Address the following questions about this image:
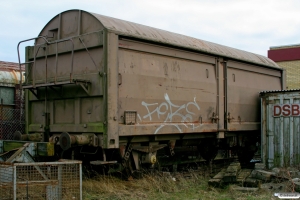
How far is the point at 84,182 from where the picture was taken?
26.9 ft

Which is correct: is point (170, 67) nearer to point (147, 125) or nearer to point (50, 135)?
point (147, 125)

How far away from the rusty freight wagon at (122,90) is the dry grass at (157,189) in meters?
0.47

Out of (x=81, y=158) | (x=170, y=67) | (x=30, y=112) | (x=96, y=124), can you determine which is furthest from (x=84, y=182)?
(x=170, y=67)

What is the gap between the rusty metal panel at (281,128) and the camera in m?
10.4

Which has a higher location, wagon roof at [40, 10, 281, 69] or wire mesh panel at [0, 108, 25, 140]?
wagon roof at [40, 10, 281, 69]

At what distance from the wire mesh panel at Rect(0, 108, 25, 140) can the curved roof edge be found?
Result: 3839 millimetres

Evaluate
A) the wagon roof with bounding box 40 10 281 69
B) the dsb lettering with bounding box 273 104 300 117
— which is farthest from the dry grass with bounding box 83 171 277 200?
the dsb lettering with bounding box 273 104 300 117

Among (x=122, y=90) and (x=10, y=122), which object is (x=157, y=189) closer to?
(x=122, y=90)

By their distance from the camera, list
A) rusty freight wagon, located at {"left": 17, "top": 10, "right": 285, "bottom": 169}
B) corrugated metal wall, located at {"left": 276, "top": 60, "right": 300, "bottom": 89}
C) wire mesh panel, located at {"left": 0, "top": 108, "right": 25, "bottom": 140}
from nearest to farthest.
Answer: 1. rusty freight wagon, located at {"left": 17, "top": 10, "right": 285, "bottom": 169}
2. wire mesh panel, located at {"left": 0, "top": 108, "right": 25, "bottom": 140}
3. corrugated metal wall, located at {"left": 276, "top": 60, "right": 300, "bottom": 89}

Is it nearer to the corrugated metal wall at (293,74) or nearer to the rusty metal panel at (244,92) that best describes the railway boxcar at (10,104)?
the rusty metal panel at (244,92)

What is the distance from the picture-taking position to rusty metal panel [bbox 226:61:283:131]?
11141 millimetres

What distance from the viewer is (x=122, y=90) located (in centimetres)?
802

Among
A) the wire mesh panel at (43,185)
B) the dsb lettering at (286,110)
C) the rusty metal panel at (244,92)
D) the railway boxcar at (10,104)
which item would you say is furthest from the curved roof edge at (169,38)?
the railway boxcar at (10,104)

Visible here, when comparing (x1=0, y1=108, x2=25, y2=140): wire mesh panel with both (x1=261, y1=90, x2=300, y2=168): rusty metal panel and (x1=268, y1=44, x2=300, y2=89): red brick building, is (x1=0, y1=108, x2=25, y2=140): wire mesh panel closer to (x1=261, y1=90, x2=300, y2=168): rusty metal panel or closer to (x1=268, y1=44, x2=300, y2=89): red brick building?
(x1=261, y1=90, x2=300, y2=168): rusty metal panel
